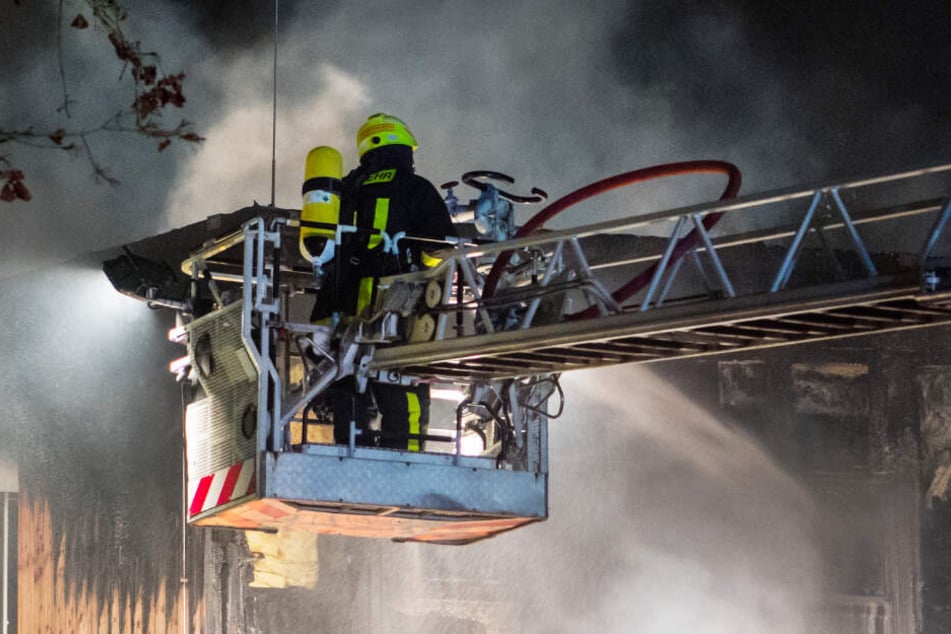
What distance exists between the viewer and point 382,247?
7672 mm

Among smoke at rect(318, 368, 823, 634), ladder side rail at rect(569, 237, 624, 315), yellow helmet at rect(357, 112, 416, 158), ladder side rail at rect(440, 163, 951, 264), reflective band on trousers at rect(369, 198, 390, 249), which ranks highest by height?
yellow helmet at rect(357, 112, 416, 158)

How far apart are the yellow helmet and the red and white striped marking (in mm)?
1737

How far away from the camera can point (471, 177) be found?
301 inches

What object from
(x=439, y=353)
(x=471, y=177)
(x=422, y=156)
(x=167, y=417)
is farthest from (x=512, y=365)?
(x=422, y=156)

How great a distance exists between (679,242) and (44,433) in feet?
19.3

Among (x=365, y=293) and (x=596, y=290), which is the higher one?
(x=365, y=293)

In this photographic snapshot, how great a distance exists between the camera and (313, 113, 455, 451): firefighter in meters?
7.63

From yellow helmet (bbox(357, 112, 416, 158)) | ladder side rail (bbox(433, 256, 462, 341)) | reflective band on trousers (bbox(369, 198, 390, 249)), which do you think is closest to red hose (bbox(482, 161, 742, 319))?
ladder side rail (bbox(433, 256, 462, 341))

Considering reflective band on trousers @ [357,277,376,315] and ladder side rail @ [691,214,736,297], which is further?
reflective band on trousers @ [357,277,376,315]

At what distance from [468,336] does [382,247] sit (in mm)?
814

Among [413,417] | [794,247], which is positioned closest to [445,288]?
[413,417]

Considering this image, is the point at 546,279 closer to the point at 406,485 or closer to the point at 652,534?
the point at 406,485

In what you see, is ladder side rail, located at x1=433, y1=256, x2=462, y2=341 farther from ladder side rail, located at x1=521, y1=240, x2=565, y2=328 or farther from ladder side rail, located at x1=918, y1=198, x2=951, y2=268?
ladder side rail, located at x1=918, y1=198, x2=951, y2=268

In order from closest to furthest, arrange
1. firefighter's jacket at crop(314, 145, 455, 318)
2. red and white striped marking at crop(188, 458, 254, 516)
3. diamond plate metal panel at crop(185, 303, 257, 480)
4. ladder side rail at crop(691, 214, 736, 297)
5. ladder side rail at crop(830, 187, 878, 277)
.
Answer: ladder side rail at crop(830, 187, 878, 277) < ladder side rail at crop(691, 214, 736, 297) < red and white striped marking at crop(188, 458, 254, 516) < diamond plate metal panel at crop(185, 303, 257, 480) < firefighter's jacket at crop(314, 145, 455, 318)
